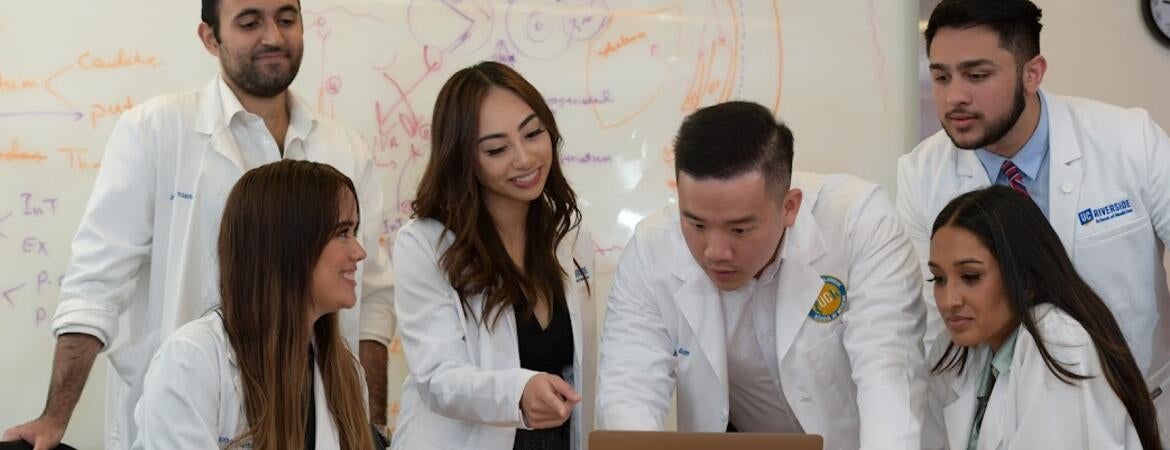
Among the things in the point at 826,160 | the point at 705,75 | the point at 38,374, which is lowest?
the point at 38,374

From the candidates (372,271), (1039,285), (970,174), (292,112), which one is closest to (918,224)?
(970,174)

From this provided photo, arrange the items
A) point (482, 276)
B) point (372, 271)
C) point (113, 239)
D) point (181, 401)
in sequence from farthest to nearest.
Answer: point (372, 271), point (113, 239), point (482, 276), point (181, 401)

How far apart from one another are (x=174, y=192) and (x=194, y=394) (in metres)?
0.76

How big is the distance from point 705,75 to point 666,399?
1.30 metres

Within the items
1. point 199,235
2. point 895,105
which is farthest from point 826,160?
point 199,235

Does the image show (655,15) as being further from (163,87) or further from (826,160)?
(163,87)

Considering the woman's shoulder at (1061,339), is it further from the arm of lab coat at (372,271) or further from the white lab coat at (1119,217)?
the arm of lab coat at (372,271)

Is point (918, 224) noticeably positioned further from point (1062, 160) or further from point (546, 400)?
point (546, 400)

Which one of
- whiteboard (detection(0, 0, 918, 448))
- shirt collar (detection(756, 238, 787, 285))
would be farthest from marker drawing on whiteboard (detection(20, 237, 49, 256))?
shirt collar (detection(756, 238, 787, 285))

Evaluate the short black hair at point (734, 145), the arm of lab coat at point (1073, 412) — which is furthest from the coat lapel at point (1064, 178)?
the short black hair at point (734, 145)

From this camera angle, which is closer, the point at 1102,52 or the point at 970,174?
the point at 970,174

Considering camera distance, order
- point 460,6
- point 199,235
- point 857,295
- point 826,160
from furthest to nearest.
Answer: point 826,160 < point 460,6 < point 199,235 < point 857,295

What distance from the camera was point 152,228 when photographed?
255 cm

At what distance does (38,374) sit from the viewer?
2928 mm
